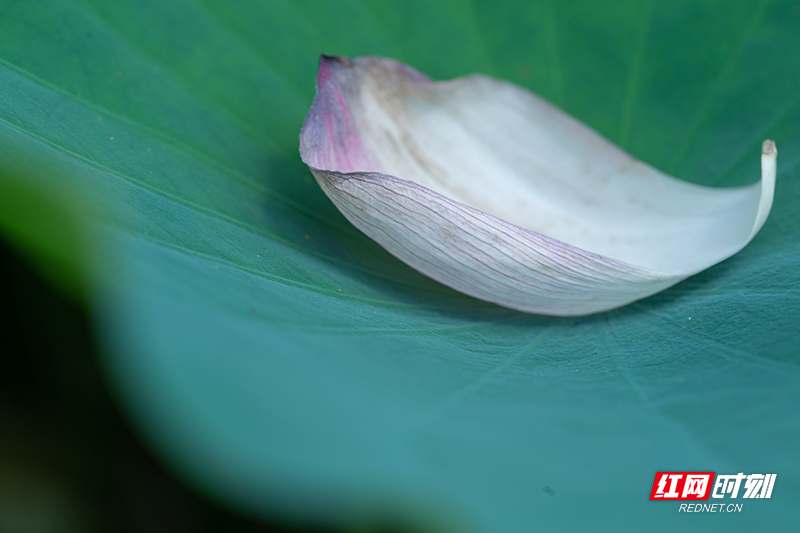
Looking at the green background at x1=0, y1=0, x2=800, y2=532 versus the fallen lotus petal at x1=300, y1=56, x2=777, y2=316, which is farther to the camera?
the fallen lotus petal at x1=300, y1=56, x2=777, y2=316

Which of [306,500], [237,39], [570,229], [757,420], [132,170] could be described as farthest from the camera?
[237,39]

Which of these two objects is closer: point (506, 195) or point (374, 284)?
point (374, 284)

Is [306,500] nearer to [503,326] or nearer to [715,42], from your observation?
[503,326]

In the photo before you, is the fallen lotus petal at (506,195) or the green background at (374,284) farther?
the fallen lotus petal at (506,195)

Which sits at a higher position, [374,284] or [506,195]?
[506,195]

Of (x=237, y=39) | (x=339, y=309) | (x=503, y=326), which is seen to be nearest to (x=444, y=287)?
(x=503, y=326)
